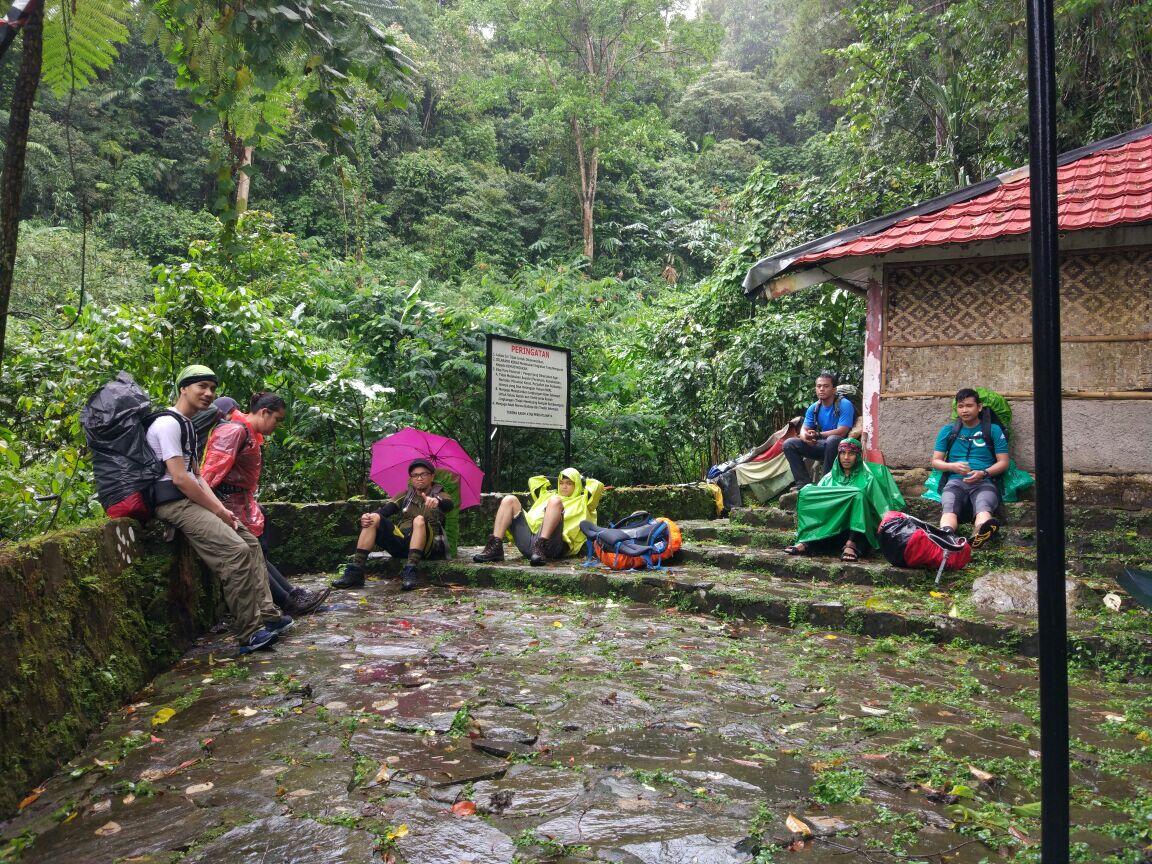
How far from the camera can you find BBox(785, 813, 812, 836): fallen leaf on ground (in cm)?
275

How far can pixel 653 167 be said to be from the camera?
112 feet

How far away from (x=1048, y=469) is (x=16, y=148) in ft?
8.61

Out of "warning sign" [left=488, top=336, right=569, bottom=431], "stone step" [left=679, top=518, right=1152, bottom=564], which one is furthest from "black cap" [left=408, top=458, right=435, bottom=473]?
"stone step" [left=679, top=518, right=1152, bottom=564]

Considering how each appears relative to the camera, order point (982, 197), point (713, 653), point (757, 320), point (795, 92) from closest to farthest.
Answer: point (713, 653)
point (982, 197)
point (757, 320)
point (795, 92)

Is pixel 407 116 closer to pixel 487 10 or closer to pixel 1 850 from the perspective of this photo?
pixel 487 10

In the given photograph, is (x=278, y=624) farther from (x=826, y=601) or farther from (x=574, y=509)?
(x=826, y=601)

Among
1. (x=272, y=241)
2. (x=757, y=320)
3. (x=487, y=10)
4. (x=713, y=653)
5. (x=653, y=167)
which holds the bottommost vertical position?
(x=713, y=653)

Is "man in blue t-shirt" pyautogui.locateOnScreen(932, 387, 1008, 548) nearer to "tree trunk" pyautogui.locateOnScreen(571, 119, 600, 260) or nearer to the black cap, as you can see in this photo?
the black cap

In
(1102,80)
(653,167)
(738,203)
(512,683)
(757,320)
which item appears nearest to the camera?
(512,683)

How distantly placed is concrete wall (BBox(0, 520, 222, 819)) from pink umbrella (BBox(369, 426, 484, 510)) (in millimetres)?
2675

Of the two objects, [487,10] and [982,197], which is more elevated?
[487,10]

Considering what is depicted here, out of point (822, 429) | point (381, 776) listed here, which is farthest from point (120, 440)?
point (822, 429)

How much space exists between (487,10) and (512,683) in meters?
28.8

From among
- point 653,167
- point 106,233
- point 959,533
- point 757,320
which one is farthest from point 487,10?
point 959,533
